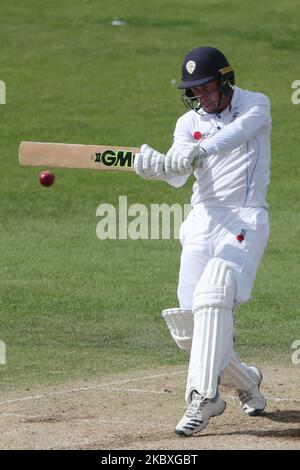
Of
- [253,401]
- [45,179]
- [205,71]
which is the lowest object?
[253,401]

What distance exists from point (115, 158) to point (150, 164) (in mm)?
514

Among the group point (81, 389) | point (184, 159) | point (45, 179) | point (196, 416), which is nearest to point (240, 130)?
point (184, 159)

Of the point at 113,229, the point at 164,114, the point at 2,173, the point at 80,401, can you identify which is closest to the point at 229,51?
the point at 164,114

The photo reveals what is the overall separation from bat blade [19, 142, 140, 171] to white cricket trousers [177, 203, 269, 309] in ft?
1.99

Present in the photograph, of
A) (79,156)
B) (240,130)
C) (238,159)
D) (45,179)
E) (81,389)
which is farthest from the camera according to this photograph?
(81,389)

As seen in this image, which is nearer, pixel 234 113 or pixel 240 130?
pixel 240 130

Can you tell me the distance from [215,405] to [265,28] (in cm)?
2149

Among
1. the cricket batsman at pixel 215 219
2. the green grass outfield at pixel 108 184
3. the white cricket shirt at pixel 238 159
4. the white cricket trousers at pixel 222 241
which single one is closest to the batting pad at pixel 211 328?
the cricket batsman at pixel 215 219

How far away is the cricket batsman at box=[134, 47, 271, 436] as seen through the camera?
754 cm

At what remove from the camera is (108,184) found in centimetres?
1878

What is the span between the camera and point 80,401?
861 centimetres

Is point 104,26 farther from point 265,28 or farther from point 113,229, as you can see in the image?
point 113,229

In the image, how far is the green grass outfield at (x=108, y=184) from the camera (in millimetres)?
10727

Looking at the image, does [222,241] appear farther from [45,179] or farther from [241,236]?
[45,179]
